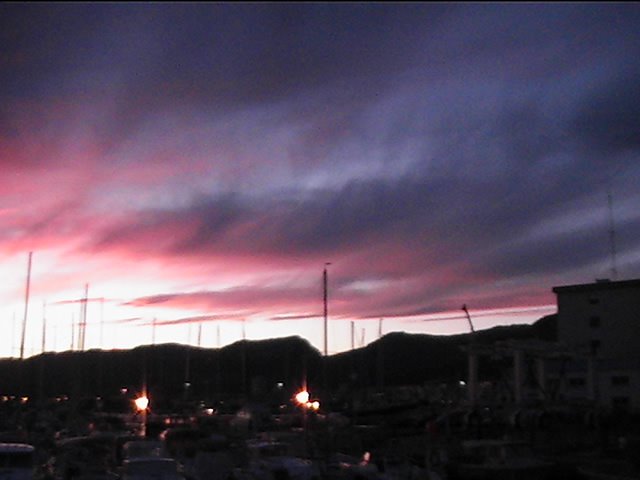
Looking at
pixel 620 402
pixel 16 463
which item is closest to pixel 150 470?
pixel 16 463

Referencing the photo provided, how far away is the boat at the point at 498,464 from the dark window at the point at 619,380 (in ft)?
96.2

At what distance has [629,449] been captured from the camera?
32219 millimetres

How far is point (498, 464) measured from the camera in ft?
90.9

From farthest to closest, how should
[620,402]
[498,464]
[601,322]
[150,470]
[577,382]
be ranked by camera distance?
[601,322] → [577,382] → [620,402] → [498,464] → [150,470]

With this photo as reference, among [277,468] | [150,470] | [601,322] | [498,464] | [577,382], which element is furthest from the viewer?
[601,322]

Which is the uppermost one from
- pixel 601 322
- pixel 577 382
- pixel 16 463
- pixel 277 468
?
pixel 601 322

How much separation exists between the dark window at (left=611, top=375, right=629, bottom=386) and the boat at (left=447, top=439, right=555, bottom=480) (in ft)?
96.2

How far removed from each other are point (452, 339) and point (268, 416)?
78039 mm

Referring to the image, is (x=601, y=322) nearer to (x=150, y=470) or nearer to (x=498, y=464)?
(x=498, y=464)

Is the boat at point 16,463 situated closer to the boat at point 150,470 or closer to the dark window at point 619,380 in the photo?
the boat at point 150,470

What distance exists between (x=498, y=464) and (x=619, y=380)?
31974 mm

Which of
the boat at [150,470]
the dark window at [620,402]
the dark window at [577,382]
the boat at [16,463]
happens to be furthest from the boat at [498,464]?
the dark window at [577,382]

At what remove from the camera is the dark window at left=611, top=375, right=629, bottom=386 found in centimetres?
5619

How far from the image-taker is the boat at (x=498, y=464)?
2703 cm
